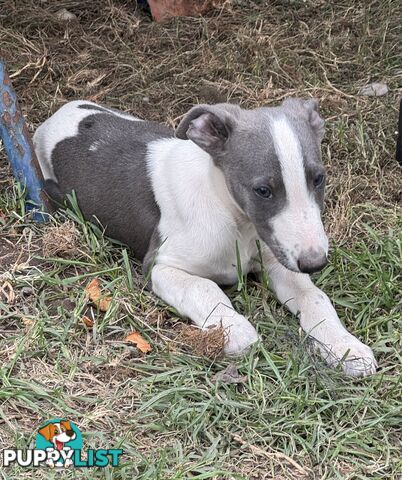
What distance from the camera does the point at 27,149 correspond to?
6.45 metres

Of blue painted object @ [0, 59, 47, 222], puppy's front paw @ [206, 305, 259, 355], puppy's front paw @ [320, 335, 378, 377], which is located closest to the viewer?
puppy's front paw @ [320, 335, 378, 377]

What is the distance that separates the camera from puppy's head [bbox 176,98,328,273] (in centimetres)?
495

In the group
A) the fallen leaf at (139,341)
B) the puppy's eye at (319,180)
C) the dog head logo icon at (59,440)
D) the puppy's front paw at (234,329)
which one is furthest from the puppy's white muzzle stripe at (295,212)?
the dog head logo icon at (59,440)

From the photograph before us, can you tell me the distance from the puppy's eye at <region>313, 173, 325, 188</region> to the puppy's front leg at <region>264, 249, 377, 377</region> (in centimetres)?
73

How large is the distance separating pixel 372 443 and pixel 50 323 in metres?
2.05

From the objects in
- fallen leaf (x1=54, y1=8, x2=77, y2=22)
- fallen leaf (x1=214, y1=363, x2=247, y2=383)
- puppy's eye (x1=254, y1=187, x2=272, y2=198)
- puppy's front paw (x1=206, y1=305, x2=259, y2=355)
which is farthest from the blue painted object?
fallen leaf (x1=54, y1=8, x2=77, y2=22)

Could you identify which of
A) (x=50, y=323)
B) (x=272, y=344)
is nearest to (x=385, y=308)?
(x=272, y=344)

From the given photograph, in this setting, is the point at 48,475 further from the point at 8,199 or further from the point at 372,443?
the point at 8,199

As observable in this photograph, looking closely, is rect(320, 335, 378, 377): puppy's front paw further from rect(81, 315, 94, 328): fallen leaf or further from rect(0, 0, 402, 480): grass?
rect(81, 315, 94, 328): fallen leaf

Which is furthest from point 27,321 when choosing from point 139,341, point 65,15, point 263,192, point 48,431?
point 65,15

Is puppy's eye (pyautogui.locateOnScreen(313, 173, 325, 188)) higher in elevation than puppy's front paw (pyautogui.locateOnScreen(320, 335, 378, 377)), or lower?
higher

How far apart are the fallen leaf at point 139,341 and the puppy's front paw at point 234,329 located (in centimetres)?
38

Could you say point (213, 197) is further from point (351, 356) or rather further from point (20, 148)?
point (20, 148)

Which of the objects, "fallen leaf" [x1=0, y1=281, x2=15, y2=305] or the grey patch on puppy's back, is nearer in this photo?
"fallen leaf" [x1=0, y1=281, x2=15, y2=305]
